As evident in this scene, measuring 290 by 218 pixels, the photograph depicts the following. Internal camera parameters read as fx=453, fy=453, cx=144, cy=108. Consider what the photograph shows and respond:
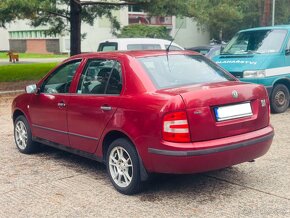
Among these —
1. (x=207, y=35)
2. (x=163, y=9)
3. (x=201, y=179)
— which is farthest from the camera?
(x=207, y=35)

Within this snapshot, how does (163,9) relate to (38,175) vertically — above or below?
above

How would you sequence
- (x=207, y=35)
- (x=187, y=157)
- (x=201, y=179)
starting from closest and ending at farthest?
(x=187, y=157) < (x=201, y=179) < (x=207, y=35)

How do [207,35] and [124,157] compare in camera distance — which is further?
[207,35]

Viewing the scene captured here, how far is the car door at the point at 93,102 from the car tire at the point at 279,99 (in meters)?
5.55

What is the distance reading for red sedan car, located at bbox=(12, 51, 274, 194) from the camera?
4.47m

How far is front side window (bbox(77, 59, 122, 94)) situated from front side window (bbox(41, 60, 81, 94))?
28 cm

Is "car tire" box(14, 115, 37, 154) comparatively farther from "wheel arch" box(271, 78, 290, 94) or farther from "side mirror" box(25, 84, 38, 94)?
"wheel arch" box(271, 78, 290, 94)

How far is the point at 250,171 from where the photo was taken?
574 centimetres

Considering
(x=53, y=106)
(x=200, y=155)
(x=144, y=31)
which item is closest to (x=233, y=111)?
(x=200, y=155)

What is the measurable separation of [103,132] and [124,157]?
0.39 m

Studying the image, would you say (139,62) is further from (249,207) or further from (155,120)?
(249,207)

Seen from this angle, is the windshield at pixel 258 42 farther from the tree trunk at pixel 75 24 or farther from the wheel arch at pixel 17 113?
the tree trunk at pixel 75 24

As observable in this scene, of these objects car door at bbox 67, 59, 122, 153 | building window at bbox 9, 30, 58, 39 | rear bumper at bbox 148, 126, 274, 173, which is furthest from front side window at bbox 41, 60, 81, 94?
building window at bbox 9, 30, 58, 39

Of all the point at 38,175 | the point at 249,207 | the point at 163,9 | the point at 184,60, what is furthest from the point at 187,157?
the point at 163,9
